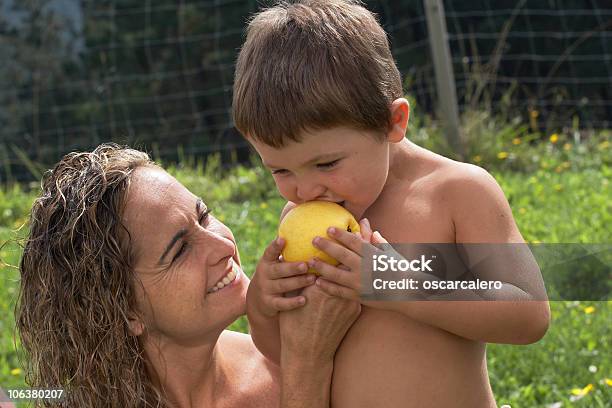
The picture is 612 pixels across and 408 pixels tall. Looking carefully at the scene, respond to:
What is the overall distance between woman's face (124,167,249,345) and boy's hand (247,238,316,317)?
13 cm

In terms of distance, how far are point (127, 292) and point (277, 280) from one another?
1.29 feet

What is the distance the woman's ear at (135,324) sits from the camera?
8.01 feet

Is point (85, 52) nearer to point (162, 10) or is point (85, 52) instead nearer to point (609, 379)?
point (162, 10)

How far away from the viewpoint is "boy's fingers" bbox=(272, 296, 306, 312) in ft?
7.56

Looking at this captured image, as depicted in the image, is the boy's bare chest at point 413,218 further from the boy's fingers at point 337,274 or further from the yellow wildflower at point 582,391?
the yellow wildflower at point 582,391

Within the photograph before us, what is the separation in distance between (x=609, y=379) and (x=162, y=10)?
9.22m

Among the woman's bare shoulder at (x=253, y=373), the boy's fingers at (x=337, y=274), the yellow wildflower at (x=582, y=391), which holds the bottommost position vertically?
the yellow wildflower at (x=582, y=391)

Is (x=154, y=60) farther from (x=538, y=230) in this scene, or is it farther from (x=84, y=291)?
(x=84, y=291)

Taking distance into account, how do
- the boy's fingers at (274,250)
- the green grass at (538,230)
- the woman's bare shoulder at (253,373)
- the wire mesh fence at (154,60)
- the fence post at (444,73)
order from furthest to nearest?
the wire mesh fence at (154,60) → the fence post at (444,73) → the green grass at (538,230) → the woman's bare shoulder at (253,373) → the boy's fingers at (274,250)

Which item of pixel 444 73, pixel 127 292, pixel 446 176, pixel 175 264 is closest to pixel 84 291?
pixel 127 292

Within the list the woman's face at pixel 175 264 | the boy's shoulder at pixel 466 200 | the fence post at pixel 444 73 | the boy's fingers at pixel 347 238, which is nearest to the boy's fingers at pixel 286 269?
the boy's fingers at pixel 347 238

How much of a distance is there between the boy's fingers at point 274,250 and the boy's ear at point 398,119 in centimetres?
36

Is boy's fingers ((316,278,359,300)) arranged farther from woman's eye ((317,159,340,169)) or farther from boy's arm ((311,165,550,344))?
woman's eye ((317,159,340,169))

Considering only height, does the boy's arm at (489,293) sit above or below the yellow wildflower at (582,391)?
above
